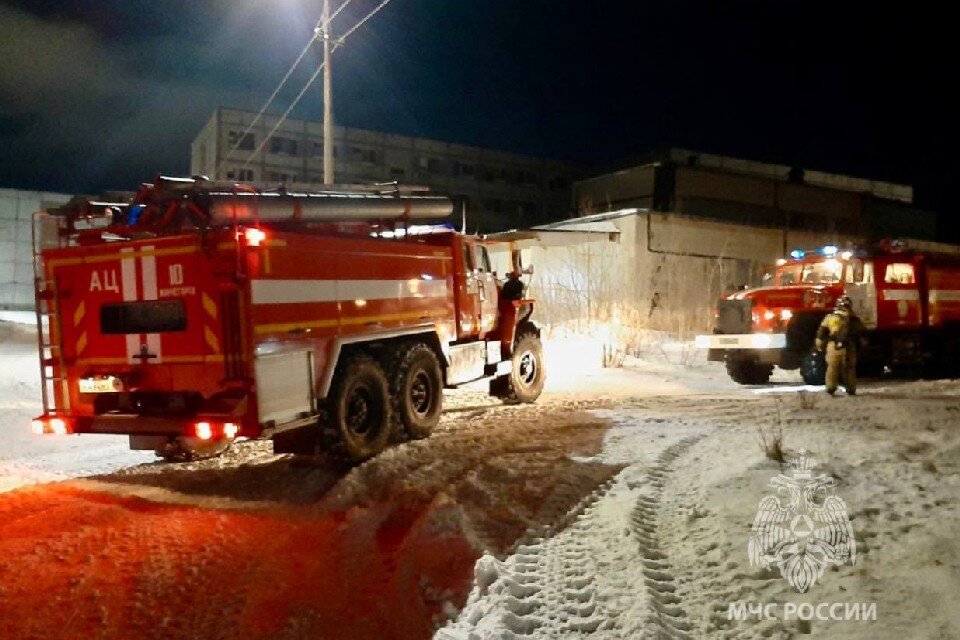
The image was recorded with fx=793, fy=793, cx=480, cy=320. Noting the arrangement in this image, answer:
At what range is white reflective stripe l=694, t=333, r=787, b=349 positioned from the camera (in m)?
14.0

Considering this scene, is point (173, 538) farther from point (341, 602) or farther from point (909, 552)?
point (909, 552)

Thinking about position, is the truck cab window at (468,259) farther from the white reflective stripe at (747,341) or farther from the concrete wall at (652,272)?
the concrete wall at (652,272)

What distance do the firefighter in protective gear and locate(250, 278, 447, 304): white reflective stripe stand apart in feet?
20.0

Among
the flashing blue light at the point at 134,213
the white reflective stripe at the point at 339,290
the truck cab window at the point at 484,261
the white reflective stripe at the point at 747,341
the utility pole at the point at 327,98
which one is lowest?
the white reflective stripe at the point at 747,341

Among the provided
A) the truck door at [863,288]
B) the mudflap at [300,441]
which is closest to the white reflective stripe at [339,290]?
the mudflap at [300,441]

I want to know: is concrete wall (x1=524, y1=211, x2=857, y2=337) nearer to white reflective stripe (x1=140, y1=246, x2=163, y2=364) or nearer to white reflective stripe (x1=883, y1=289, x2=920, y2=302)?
white reflective stripe (x1=883, y1=289, x2=920, y2=302)

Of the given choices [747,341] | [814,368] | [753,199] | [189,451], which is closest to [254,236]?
[189,451]

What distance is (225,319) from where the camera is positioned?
7.14 meters

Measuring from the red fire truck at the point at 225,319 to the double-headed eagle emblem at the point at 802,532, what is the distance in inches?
170

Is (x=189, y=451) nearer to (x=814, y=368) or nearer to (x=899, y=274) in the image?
(x=814, y=368)

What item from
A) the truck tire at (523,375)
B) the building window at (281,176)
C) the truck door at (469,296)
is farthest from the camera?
the building window at (281,176)

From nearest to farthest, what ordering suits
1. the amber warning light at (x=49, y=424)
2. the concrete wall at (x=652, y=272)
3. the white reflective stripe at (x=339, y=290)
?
the white reflective stripe at (x=339, y=290) → the amber warning light at (x=49, y=424) → the concrete wall at (x=652, y=272)

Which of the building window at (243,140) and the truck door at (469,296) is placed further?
the building window at (243,140)

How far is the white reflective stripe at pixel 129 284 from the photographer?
24.7 feet
